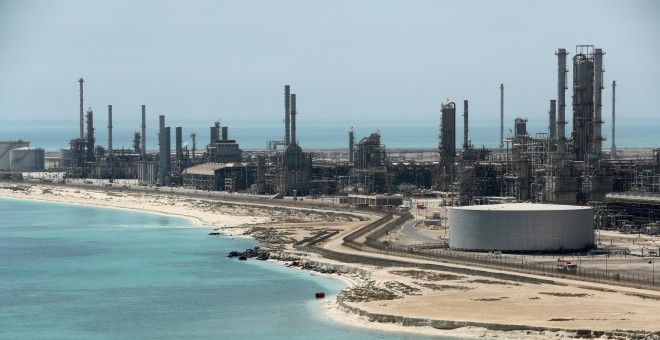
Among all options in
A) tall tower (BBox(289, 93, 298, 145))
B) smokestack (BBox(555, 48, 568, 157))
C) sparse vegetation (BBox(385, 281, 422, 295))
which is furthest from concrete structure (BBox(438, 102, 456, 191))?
sparse vegetation (BBox(385, 281, 422, 295))

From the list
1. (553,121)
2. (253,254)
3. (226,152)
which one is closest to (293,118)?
(226,152)

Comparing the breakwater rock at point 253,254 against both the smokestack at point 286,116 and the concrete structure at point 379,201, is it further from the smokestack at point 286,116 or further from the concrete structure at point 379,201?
the smokestack at point 286,116

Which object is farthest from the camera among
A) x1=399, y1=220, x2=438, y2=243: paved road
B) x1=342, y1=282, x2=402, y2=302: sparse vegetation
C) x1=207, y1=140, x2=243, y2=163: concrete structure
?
x1=207, y1=140, x2=243, y2=163: concrete structure

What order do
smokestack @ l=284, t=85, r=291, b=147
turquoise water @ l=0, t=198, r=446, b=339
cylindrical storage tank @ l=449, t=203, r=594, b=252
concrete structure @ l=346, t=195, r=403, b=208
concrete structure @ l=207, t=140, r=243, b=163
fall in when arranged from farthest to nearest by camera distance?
concrete structure @ l=207, t=140, r=243, b=163 < smokestack @ l=284, t=85, r=291, b=147 < concrete structure @ l=346, t=195, r=403, b=208 < cylindrical storage tank @ l=449, t=203, r=594, b=252 < turquoise water @ l=0, t=198, r=446, b=339

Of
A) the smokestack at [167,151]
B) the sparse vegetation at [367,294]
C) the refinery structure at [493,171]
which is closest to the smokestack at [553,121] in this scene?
the refinery structure at [493,171]

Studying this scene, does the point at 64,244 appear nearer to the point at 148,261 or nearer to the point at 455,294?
the point at 148,261

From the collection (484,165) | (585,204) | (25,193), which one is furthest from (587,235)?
(25,193)

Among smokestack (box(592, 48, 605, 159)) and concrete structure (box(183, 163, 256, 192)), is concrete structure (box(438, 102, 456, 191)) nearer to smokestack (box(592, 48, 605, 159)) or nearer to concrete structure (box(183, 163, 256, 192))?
concrete structure (box(183, 163, 256, 192))
